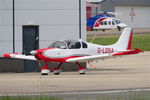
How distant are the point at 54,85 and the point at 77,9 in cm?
1001

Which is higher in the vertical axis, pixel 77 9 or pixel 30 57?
pixel 77 9

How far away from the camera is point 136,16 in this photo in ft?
287

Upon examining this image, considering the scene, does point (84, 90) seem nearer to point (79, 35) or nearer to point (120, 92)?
point (120, 92)

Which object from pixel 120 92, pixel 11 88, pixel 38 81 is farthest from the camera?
pixel 38 81

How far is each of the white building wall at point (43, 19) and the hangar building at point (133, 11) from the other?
54588mm

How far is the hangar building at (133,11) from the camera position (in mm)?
87125

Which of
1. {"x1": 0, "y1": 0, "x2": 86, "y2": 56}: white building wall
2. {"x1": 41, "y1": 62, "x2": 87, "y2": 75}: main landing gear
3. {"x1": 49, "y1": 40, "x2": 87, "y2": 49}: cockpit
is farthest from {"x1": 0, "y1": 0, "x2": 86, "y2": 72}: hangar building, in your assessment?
{"x1": 41, "y1": 62, "x2": 87, "y2": 75}: main landing gear

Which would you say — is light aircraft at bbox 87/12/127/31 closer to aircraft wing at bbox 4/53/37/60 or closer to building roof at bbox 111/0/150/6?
building roof at bbox 111/0/150/6

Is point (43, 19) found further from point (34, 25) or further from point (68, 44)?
point (68, 44)

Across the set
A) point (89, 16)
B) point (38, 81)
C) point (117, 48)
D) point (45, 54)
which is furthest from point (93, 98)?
point (89, 16)

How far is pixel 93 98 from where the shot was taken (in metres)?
18.4

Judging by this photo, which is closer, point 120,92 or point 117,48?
point 120,92

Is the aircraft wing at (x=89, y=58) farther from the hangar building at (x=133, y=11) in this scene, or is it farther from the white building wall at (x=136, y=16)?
the white building wall at (x=136, y=16)

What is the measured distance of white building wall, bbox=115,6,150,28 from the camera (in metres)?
87.3
